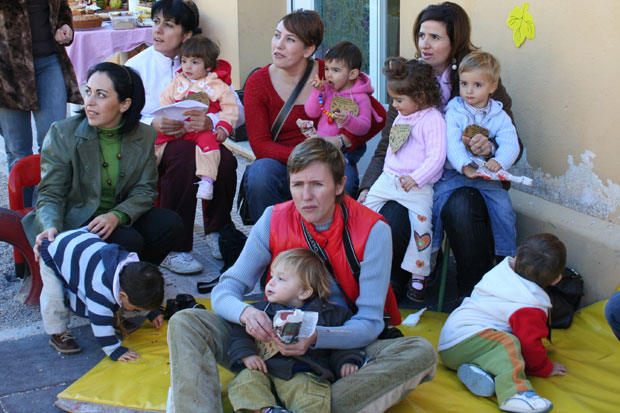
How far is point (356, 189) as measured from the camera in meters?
4.14

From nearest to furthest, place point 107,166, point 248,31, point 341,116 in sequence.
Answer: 1. point 107,166
2. point 341,116
3. point 248,31

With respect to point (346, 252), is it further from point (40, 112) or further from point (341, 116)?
point (40, 112)

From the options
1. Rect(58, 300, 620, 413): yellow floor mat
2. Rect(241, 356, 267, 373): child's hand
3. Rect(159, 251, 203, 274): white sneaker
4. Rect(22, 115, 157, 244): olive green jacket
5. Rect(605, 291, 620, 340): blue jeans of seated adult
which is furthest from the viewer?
Rect(159, 251, 203, 274): white sneaker

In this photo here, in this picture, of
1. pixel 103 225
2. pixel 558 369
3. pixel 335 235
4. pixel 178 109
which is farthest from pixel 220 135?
pixel 558 369

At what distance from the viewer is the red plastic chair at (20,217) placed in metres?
3.62

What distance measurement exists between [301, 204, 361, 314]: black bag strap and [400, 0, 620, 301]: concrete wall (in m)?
1.44

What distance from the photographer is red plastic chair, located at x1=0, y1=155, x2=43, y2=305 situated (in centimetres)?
362

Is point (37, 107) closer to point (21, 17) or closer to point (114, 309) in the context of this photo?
point (21, 17)

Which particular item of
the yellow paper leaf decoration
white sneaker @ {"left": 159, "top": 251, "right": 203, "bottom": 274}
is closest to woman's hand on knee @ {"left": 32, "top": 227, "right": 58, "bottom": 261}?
white sneaker @ {"left": 159, "top": 251, "right": 203, "bottom": 274}

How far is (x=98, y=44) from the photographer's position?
752 centimetres

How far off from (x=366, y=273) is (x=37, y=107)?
2.71 meters

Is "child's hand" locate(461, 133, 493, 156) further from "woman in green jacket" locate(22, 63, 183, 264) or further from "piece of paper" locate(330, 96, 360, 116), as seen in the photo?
"woman in green jacket" locate(22, 63, 183, 264)

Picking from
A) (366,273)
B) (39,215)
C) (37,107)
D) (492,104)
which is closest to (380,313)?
(366,273)

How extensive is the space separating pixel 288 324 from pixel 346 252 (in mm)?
474
